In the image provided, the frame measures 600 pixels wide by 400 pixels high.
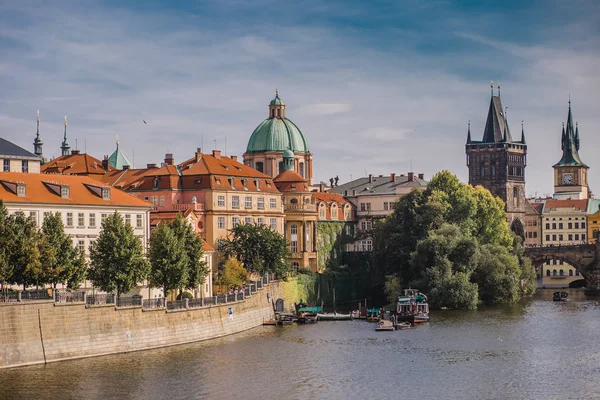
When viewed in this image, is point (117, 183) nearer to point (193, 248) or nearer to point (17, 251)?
point (193, 248)

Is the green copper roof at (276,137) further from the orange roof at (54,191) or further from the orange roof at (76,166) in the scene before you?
the orange roof at (54,191)

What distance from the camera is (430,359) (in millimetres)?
94500

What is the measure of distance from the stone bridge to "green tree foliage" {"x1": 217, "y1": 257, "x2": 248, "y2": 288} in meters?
69.7

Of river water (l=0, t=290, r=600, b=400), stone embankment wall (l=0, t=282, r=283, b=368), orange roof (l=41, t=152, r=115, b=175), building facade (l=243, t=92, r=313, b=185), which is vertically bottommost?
river water (l=0, t=290, r=600, b=400)

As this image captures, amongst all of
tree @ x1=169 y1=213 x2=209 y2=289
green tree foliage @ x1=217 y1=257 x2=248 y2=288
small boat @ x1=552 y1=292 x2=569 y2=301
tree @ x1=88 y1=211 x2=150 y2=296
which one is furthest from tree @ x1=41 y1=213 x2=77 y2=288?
small boat @ x1=552 y1=292 x2=569 y2=301

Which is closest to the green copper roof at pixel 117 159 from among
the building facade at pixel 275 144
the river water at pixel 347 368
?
the building facade at pixel 275 144

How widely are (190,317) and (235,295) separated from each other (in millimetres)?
10860

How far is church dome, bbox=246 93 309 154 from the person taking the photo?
184m

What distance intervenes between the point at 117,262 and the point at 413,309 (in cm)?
3681

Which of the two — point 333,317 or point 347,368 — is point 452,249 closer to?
point 333,317

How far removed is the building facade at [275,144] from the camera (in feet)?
602

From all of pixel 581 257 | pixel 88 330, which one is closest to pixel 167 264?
pixel 88 330

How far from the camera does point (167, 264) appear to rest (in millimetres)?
105438

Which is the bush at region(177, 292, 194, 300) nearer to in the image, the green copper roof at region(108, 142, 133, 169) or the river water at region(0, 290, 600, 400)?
the river water at region(0, 290, 600, 400)
